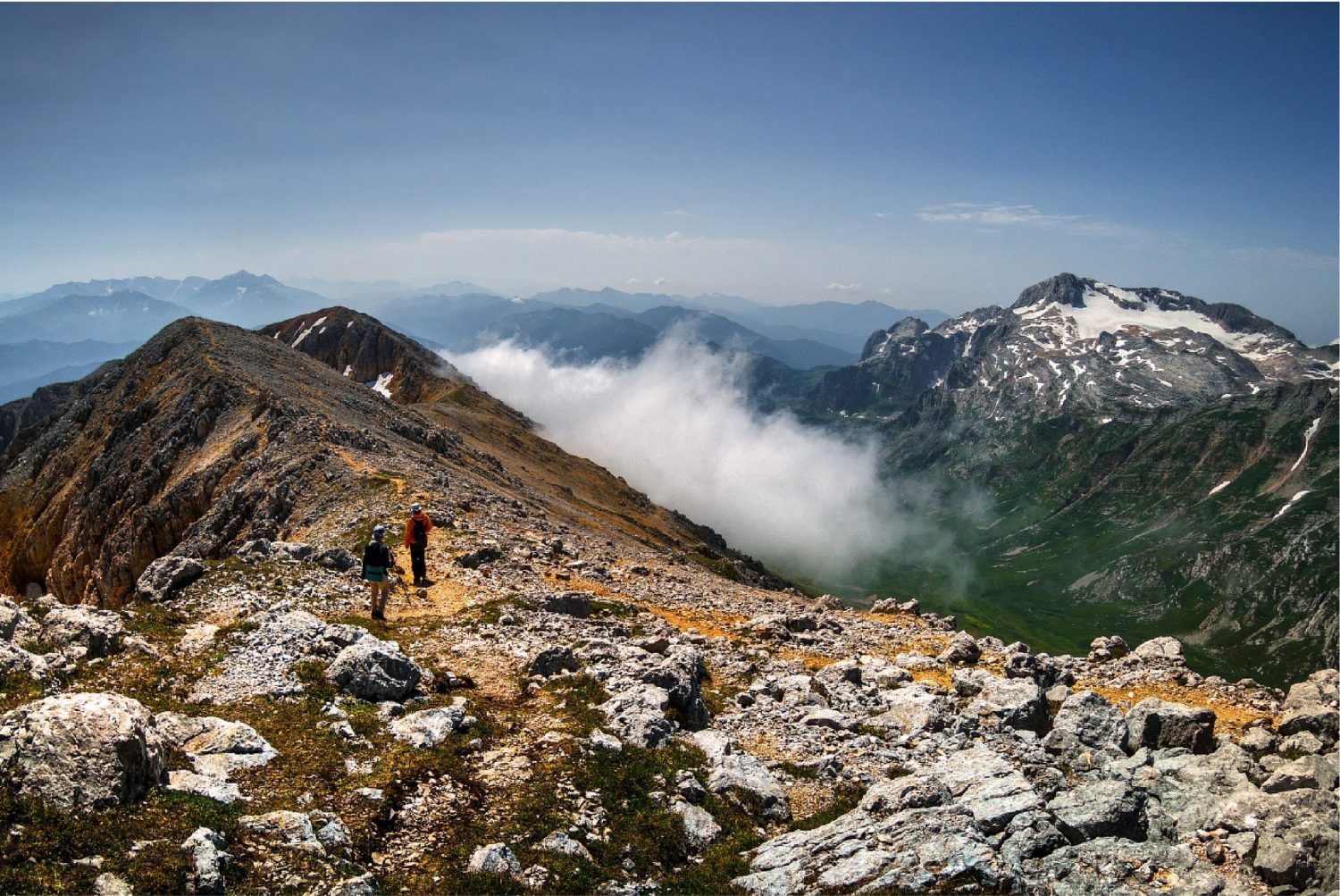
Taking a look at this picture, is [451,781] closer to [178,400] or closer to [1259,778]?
[1259,778]

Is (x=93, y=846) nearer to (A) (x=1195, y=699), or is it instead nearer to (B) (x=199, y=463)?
(A) (x=1195, y=699)

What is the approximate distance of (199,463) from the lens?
6294 centimetres

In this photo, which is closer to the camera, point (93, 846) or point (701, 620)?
point (93, 846)

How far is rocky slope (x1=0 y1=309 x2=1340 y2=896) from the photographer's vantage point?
13047 mm

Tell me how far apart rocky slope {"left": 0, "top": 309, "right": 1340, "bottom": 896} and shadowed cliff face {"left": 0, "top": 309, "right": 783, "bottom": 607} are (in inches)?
636

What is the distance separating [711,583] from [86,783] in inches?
1589

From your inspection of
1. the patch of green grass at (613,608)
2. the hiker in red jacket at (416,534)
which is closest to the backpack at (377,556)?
the hiker in red jacket at (416,534)

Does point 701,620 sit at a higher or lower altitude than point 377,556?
lower

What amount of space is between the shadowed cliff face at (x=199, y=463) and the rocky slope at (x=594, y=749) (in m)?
16.1

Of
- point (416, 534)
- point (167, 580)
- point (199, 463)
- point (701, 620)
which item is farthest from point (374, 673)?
point (199, 463)

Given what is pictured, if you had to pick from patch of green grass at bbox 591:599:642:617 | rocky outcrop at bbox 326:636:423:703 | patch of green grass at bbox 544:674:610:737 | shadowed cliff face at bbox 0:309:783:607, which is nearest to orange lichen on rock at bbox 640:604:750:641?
patch of green grass at bbox 591:599:642:617

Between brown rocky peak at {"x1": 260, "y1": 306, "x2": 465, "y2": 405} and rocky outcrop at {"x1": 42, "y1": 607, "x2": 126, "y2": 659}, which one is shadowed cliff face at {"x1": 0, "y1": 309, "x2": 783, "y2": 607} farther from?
brown rocky peak at {"x1": 260, "y1": 306, "x2": 465, "y2": 405}

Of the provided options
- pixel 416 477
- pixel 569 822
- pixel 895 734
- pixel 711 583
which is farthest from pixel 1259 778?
pixel 416 477

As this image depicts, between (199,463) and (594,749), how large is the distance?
6111 cm
